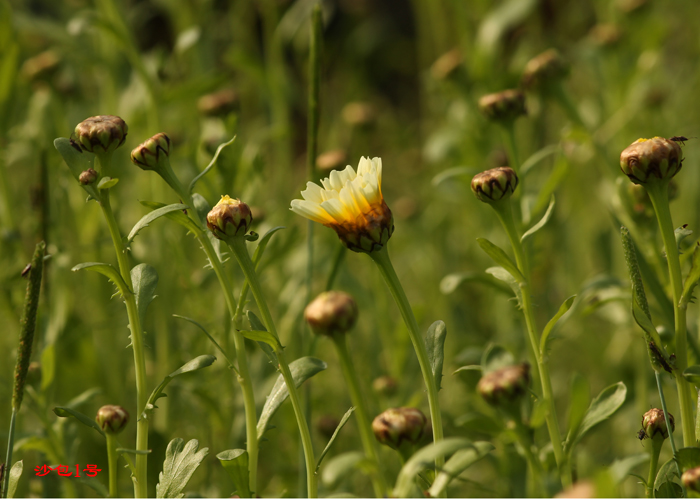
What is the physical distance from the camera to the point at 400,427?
64 cm

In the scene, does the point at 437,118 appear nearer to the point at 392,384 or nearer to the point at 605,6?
the point at 605,6

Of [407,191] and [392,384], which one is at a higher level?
[407,191]

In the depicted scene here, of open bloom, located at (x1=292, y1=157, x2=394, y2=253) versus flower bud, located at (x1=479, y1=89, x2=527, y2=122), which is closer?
open bloom, located at (x1=292, y1=157, x2=394, y2=253)

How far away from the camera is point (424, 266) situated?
1.90 m

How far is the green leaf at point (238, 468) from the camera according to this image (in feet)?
2.27

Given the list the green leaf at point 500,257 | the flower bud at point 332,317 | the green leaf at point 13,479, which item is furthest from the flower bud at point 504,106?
the green leaf at point 13,479

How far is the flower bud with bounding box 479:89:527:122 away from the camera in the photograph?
1.06 meters

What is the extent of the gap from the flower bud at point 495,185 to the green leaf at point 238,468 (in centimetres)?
37

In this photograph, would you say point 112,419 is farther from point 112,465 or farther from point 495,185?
point 495,185

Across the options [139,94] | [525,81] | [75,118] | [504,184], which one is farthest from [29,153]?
[504,184]

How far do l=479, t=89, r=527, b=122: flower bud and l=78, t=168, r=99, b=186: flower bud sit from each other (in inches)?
24.7

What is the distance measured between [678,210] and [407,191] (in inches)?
46.5

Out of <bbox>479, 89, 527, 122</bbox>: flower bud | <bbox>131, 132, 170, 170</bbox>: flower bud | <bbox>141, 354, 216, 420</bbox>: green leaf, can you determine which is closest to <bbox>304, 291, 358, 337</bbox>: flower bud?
<bbox>141, 354, 216, 420</bbox>: green leaf

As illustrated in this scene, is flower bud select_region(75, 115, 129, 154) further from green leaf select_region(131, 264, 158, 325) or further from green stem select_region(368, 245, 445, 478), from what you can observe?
green stem select_region(368, 245, 445, 478)
